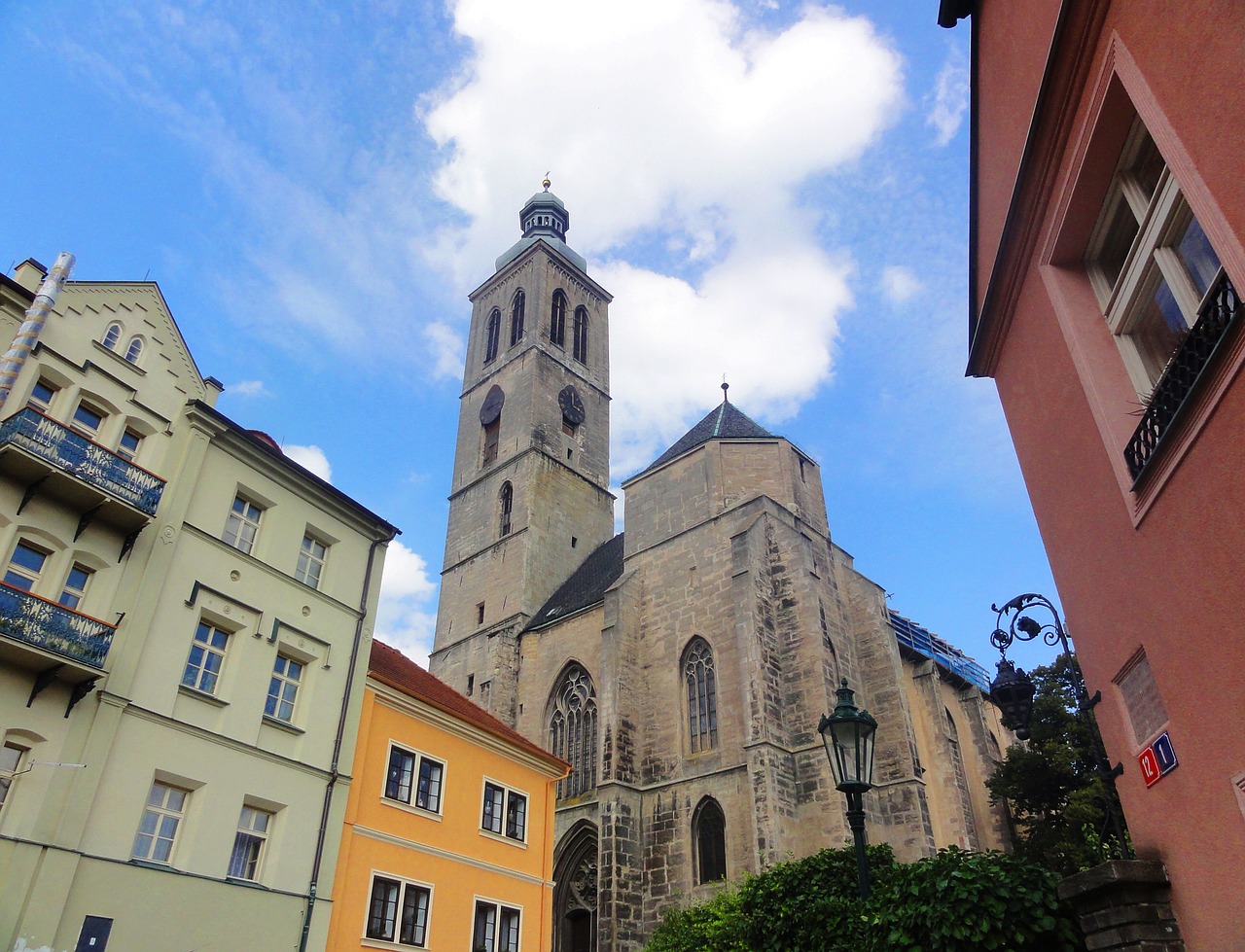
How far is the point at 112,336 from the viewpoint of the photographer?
40.9 ft

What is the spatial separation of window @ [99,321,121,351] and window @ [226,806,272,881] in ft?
22.7

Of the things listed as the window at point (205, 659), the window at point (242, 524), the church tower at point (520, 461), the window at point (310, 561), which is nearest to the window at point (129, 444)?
the window at point (242, 524)

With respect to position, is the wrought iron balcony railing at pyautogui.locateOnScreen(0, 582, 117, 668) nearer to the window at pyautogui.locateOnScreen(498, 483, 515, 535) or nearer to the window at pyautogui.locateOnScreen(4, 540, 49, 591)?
the window at pyautogui.locateOnScreen(4, 540, 49, 591)

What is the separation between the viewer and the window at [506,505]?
34750 mm

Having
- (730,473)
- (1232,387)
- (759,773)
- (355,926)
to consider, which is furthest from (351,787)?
(730,473)

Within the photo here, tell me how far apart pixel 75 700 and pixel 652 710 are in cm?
1635

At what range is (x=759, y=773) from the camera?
20.0m

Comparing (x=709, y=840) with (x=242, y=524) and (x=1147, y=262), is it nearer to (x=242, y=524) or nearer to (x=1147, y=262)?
(x=242, y=524)

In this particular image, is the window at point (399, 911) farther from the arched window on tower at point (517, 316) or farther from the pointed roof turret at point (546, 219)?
the pointed roof turret at point (546, 219)

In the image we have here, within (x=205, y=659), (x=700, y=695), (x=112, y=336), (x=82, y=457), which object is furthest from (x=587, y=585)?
(x=82, y=457)

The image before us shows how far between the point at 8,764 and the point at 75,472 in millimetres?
3558

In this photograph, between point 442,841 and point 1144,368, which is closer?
point 1144,368

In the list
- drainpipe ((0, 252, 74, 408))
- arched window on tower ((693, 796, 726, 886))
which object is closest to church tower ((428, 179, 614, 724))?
arched window on tower ((693, 796, 726, 886))

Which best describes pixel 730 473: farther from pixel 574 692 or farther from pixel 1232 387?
pixel 1232 387
